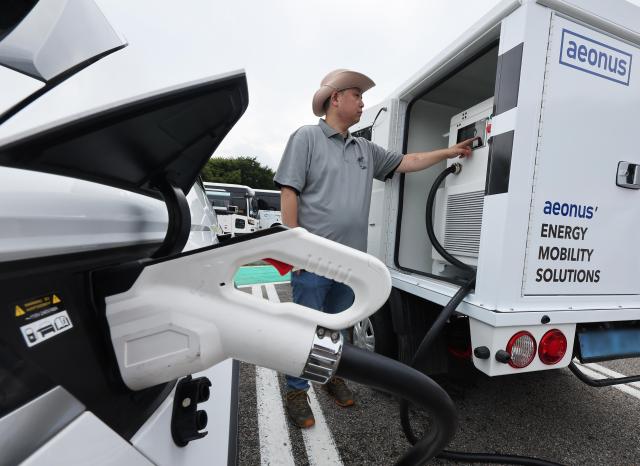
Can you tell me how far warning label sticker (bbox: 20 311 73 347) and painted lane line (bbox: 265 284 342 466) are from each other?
5.04ft

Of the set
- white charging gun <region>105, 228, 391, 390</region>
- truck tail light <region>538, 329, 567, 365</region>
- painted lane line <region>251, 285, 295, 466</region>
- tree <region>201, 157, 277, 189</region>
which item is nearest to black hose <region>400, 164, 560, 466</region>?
truck tail light <region>538, 329, 567, 365</region>

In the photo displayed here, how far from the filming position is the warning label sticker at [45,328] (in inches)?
17.7

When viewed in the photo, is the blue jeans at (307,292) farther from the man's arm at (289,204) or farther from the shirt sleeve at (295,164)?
the shirt sleeve at (295,164)

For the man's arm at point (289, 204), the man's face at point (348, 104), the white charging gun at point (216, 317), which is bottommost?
the white charging gun at point (216, 317)

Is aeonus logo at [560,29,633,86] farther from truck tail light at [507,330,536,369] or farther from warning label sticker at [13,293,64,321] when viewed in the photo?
warning label sticker at [13,293,64,321]

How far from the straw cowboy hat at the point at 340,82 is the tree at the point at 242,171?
39217 millimetres

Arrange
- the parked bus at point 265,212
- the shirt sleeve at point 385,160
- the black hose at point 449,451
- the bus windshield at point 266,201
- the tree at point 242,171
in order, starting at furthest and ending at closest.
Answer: the tree at point 242,171
the bus windshield at point 266,201
the parked bus at point 265,212
the shirt sleeve at point 385,160
the black hose at point 449,451

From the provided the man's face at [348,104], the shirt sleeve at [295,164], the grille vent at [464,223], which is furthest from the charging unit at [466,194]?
the shirt sleeve at [295,164]

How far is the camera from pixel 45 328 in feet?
1.56

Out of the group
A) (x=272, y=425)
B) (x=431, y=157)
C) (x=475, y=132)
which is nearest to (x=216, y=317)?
(x=272, y=425)

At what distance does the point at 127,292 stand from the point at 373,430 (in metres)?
1.83

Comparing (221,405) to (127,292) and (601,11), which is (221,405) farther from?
Result: (601,11)

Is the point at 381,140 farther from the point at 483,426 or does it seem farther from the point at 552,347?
the point at 483,426

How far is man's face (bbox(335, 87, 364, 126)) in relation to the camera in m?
2.10
